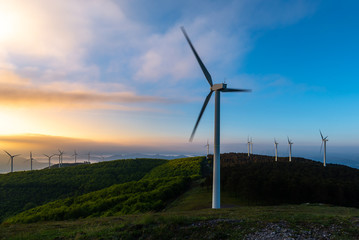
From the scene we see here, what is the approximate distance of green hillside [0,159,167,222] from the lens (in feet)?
213

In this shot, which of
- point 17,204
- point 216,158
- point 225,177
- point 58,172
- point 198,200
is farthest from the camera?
point 58,172

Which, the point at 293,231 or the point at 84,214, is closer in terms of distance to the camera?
the point at 293,231

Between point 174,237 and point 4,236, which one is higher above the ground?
point 174,237

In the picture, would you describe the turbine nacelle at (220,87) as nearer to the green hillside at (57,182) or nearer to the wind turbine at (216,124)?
the wind turbine at (216,124)

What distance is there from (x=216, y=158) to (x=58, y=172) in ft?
293

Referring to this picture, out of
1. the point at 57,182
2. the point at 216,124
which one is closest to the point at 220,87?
the point at 216,124

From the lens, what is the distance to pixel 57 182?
79000 mm

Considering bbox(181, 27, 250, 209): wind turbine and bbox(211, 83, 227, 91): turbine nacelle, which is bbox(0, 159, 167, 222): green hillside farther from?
bbox(211, 83, 227, 91): turbine nacelle

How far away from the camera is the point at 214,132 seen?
2675cm

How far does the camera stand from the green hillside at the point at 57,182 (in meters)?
64.9

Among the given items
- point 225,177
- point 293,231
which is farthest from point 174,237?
point 225,177

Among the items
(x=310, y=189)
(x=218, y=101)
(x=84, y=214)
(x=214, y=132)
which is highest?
(x=218, y=101)

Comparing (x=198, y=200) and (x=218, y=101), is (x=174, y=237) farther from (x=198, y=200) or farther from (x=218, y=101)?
(x=198, y=200)

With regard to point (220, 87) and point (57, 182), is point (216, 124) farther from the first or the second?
point (57, 182)
